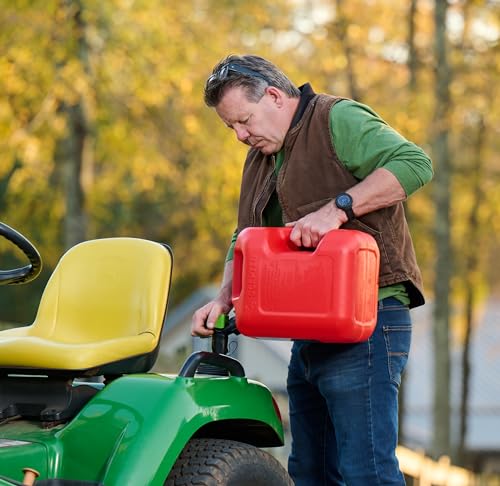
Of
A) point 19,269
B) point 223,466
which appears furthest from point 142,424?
point 19,269

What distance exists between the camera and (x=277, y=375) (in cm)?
2220

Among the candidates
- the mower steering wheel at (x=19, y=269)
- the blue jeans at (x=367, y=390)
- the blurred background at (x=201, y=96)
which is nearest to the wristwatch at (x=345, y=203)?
the blue jeans at (x=367, y=390)

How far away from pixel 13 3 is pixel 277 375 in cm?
1255

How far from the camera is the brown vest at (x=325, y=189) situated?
11.6ft

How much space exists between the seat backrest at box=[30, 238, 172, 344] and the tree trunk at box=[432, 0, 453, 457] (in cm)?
944

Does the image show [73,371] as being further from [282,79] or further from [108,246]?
[282,79]

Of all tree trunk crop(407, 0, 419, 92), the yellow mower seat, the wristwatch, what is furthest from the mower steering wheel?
tree trunk crop(407, 0, 419, 92)

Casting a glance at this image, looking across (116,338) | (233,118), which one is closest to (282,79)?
(233,118)

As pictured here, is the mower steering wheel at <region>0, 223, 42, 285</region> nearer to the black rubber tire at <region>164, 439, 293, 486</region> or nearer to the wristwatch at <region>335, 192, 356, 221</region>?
the black rubber tire at <region>164, 439, 293, 486</region>

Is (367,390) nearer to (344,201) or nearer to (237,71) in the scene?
(344,201)

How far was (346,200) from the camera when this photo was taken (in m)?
3.40

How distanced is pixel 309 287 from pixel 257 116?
0.58 m

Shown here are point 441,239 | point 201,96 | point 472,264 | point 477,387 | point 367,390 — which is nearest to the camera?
point 367,390

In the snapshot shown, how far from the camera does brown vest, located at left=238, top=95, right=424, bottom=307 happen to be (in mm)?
3533
